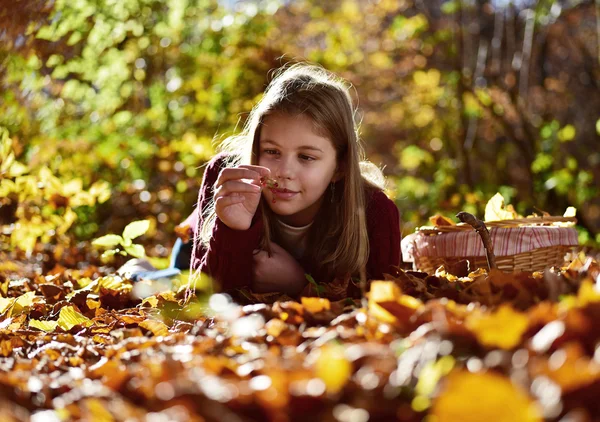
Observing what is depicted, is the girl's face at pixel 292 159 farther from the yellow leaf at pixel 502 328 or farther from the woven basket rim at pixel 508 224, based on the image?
the yellow leaf at pixel 502 328

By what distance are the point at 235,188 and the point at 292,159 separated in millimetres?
304

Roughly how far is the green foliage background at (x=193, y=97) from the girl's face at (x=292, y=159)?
1.01 meters

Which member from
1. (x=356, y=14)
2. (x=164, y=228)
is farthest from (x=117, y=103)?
(x=356, y=14)

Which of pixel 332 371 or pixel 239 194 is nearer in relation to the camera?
pixel 332 371

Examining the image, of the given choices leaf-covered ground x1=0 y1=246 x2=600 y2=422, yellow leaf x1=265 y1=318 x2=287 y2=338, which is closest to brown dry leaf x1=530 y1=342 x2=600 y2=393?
leaf-covered ground x1=0 y1=246 x2=600 y2=422

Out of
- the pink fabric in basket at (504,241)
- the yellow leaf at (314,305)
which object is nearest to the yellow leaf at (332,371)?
the yellow leaf at (314,305)

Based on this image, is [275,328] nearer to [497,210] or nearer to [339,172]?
[339,172]

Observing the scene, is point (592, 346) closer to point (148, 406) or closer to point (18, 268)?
point (148, 406)

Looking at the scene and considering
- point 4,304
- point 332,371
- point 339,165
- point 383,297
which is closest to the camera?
point 332,371

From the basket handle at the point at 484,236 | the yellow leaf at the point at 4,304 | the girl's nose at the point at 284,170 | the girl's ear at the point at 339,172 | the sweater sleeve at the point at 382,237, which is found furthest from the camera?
the girl's ear at the point at 339,172

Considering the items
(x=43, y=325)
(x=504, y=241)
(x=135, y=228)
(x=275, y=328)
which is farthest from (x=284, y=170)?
(x=275, y=328)

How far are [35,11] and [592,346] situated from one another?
2.43 m

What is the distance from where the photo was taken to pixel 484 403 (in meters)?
0.75

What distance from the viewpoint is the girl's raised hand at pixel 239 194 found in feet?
7.70
